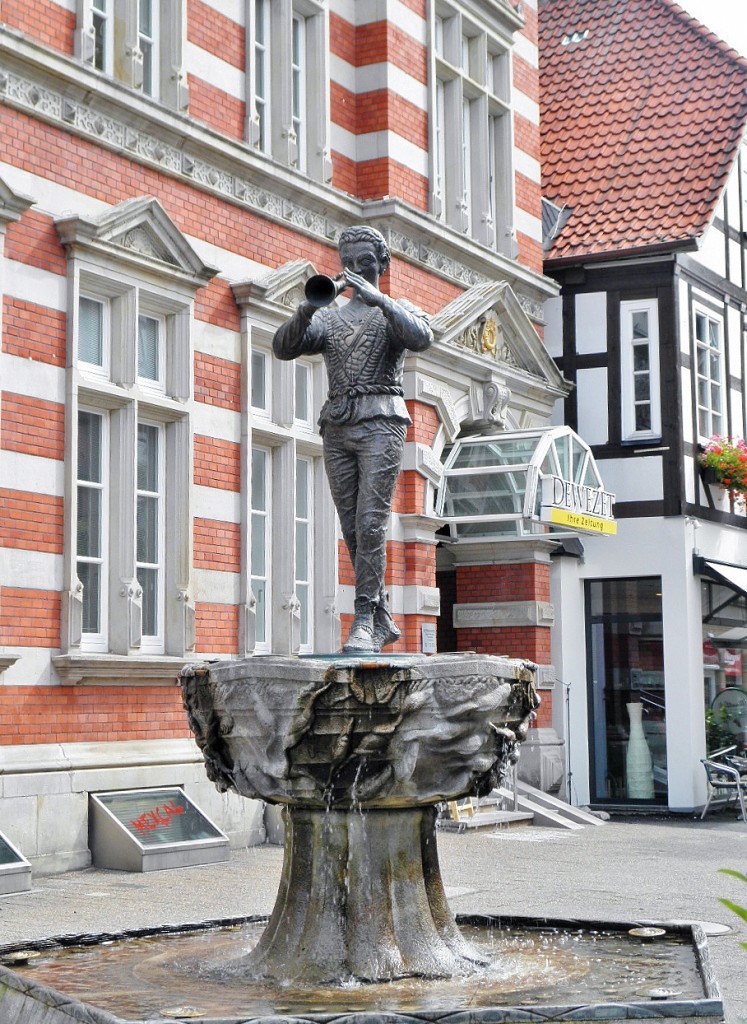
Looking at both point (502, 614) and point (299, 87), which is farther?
point (502, 614)

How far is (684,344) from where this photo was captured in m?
19.3

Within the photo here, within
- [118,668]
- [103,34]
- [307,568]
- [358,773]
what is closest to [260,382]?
[307,568]

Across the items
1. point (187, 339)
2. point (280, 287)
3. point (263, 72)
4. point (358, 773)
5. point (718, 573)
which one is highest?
point (263, 72)

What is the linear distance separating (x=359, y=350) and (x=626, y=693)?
1238 centimetres

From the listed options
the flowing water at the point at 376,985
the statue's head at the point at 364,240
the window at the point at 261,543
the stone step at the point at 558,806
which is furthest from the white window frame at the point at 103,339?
the stone step at the point at 558,806

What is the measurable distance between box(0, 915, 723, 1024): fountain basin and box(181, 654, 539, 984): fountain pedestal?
256mm

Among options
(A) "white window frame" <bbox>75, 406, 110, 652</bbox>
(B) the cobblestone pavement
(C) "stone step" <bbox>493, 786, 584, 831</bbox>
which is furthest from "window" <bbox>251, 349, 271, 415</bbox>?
(C) "stone step" <bbox>493, 786, 584, 831</bbox>

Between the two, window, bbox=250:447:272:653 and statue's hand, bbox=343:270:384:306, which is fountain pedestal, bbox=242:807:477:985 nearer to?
statue's hand, bbox=343:270:384:306

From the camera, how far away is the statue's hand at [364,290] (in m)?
7.13

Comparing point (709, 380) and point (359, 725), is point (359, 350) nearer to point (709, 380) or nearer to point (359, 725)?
point (359, 725)

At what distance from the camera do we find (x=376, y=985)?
636 centimetres

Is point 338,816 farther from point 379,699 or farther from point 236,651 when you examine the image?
point 236,651

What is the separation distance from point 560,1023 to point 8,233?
8133 mm

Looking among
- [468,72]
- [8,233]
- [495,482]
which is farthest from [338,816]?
[468,72]
